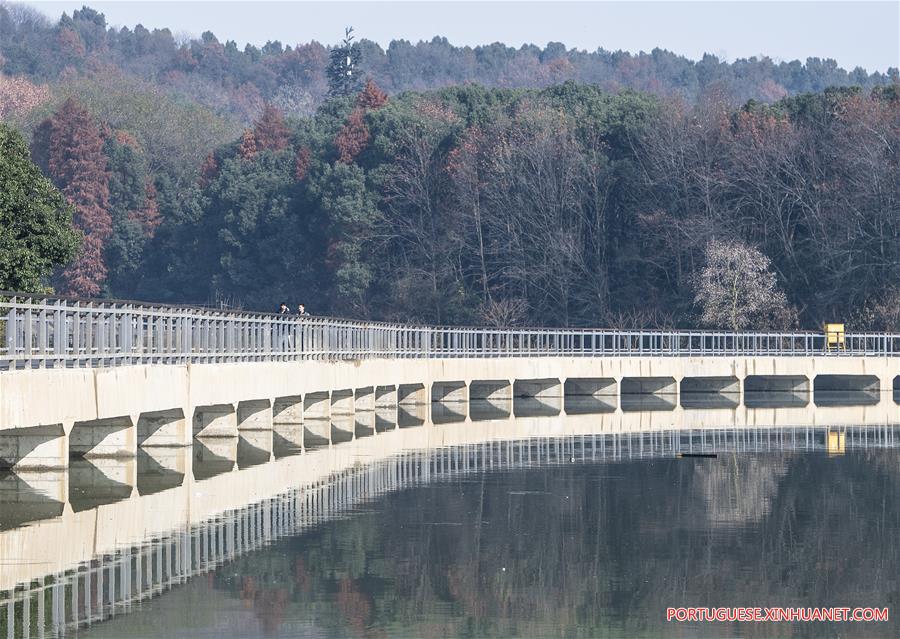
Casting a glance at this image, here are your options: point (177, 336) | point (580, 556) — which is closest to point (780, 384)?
point (177, 336)

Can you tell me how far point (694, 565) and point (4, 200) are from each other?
29.5m

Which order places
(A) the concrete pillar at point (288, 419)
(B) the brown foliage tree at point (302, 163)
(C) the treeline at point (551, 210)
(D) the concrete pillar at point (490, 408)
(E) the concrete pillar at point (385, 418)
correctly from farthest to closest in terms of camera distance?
(B) the brown foliage tree at point (302, 163), (C) the treeline at point (551, 210), (D) the concrete pillar at point (490, 408), (E) the concrete pillar at point (385, 418), (A) the concrete pillar at point (288, 419)

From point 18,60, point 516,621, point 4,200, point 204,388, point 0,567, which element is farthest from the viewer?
point 18,60

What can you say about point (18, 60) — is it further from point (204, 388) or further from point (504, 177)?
point (204, 388)

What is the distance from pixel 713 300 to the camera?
88312 mm

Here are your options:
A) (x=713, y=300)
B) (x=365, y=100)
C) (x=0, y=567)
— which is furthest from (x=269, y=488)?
(x=365, y=100)

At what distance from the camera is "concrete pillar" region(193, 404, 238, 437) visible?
40188 millimetres

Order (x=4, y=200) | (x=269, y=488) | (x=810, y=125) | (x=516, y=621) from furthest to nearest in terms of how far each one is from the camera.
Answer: (x=810, y=125) < (x=4, y=200) < (x=269, y=488) < (x=516, y=621)

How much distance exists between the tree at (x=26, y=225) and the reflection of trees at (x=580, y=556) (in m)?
17.6

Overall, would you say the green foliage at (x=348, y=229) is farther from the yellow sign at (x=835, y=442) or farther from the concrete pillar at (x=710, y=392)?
the yellow sign at (x=835, y=442)

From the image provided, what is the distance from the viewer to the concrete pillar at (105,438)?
109 feet

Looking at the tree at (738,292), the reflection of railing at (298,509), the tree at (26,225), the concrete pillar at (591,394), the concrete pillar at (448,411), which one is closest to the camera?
the reflection of railing at (298,509)

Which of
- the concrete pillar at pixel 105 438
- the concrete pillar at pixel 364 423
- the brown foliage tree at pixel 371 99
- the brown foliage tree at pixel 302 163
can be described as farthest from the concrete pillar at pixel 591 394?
the brown foliage tree at pixel 371 99

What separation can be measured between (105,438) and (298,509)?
6.99m
